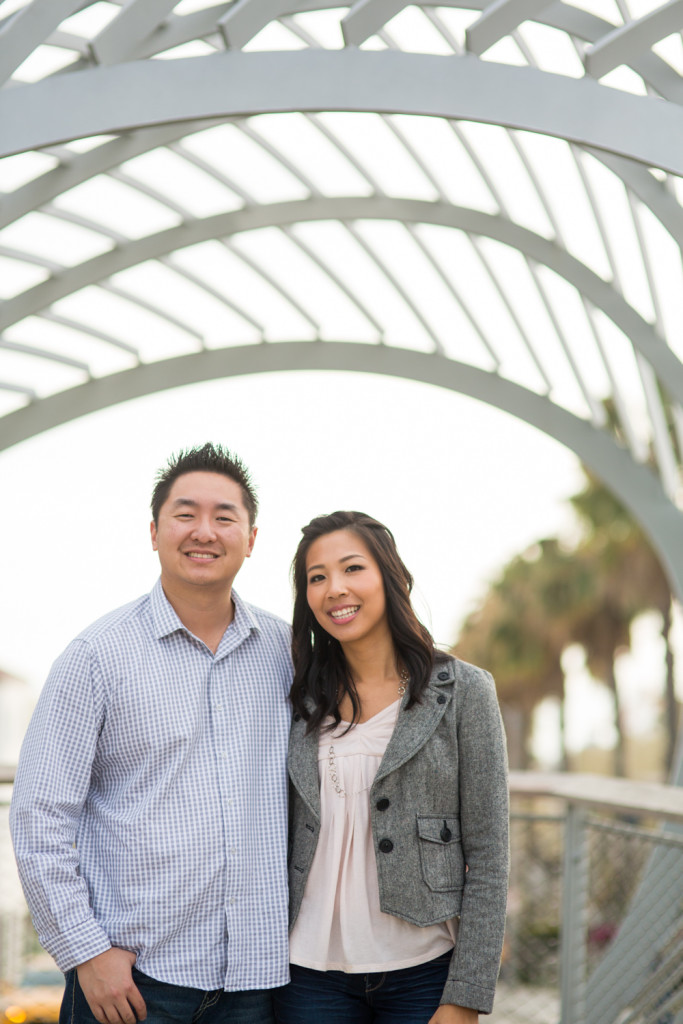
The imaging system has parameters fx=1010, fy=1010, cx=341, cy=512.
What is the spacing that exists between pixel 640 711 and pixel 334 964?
35.6m

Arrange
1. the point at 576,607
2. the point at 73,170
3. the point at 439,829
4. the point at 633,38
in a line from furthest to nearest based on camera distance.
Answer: the point at 576,607 < the point at 73,170 < the point at 633,38 < the point at 439,829

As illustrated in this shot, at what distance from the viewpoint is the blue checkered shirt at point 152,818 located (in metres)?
2.75

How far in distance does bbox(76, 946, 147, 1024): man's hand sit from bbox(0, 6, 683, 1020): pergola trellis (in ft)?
11.1

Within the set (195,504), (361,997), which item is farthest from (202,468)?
(361,997)

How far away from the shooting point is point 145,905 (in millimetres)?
2770

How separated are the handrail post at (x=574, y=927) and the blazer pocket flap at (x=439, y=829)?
7.46ft

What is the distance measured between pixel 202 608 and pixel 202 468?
0.44 meters

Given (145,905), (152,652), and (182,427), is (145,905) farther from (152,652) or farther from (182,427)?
(182,427)

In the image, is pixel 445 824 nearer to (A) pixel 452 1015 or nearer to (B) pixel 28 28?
(A) pixel 452 1015

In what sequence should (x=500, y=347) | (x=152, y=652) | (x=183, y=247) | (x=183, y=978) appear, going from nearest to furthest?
(x=183, y=978) → (x=152, y=652) → (x=183, y=247) → (x=500, y=347)

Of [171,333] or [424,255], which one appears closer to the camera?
[424,255]

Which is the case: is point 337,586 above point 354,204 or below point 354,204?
below

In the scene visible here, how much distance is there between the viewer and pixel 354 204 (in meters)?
9.35

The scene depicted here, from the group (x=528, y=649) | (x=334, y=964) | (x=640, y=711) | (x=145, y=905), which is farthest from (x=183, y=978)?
(x=640, y=711)
